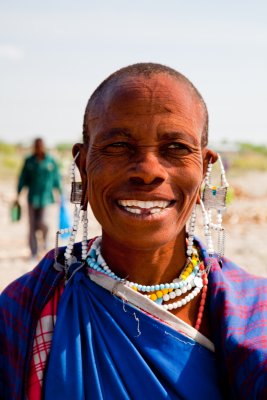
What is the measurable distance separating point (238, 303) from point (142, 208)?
484 mm

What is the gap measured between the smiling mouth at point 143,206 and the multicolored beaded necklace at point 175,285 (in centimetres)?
28

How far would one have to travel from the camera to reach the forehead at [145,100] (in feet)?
6.04

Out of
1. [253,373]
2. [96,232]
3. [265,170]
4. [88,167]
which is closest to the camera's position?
[253,373]

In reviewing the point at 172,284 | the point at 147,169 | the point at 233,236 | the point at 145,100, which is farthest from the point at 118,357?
the point at 233,236

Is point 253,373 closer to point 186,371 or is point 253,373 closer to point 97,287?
point 186,371

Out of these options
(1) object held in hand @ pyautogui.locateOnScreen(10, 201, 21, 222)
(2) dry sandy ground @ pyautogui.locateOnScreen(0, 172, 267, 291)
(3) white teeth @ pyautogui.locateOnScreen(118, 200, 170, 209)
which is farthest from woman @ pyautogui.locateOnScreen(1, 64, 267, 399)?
(1) object held in hand @ pyautogui.locateOnScreen(10, 201, 21, 222)

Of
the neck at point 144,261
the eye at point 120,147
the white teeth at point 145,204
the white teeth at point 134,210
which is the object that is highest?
the eye at point 120,147

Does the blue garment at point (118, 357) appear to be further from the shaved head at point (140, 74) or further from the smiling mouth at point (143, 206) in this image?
the shaved head at point (140, 74)

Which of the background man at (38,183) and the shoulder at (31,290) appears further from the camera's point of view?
the background man at (38,183)

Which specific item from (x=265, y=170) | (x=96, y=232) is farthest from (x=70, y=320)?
(x=265, y=170)

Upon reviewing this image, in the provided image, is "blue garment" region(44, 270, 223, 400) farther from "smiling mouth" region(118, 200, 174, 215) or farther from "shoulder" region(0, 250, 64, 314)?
"smiling mouth" region(118, 200, 174, 215)

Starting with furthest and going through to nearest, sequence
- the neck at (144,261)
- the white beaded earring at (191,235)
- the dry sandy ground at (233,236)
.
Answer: the dry sandy ground at (233,236) → the white beaded earring at (191,235) → the neck at (144,261)

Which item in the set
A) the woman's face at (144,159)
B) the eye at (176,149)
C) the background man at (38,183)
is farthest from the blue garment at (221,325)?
the background man at (38,183)

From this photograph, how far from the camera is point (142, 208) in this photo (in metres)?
1.85
